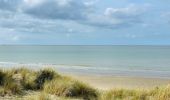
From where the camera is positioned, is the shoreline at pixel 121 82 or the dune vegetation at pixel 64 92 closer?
the dune vegetation at pixel 64 92

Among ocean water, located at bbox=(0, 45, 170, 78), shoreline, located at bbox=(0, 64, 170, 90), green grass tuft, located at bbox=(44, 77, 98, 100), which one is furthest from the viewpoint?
ocean water, located at bbox=(0, 45, 170, 78)

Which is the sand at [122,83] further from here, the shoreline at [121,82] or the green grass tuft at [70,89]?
the green grass tuft at [70,89]

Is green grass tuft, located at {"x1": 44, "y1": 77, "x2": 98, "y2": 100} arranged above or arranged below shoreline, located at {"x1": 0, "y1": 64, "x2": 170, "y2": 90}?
above

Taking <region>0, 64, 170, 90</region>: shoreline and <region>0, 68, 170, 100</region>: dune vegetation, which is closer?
<region>0, 68, 170, 100</region>: dune vegetation

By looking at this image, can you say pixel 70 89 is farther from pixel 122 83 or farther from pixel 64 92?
pixel 122 83

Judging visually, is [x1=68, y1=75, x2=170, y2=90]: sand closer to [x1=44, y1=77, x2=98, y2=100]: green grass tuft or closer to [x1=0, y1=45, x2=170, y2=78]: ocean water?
[x1=0, y1=45, x2=170, y2=78]: ocean water

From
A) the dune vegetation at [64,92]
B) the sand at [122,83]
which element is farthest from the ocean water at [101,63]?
the dune vegetation at [64,92]

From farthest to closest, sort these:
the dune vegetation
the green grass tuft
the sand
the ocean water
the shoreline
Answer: the ocean water < the shoreline < the sand < the green grass tuft < the dune vegetation

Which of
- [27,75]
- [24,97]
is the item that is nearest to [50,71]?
[27,75]

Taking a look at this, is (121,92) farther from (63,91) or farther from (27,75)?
(27,75)

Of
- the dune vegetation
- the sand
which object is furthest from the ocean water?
the dune vegetation

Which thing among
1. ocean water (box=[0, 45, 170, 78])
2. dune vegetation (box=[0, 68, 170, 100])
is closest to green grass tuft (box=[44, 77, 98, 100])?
dune vegetation (box=[0, 68, 170, 100])

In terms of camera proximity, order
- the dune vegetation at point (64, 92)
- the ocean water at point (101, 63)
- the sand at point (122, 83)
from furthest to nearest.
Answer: the ocean water at point (101, 63), the sand at point (122, 83), the dune vegetation at point (64, 92)

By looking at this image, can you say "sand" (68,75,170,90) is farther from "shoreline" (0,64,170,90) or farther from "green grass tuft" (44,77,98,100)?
"green grass tuft" (44,77,98,100)
